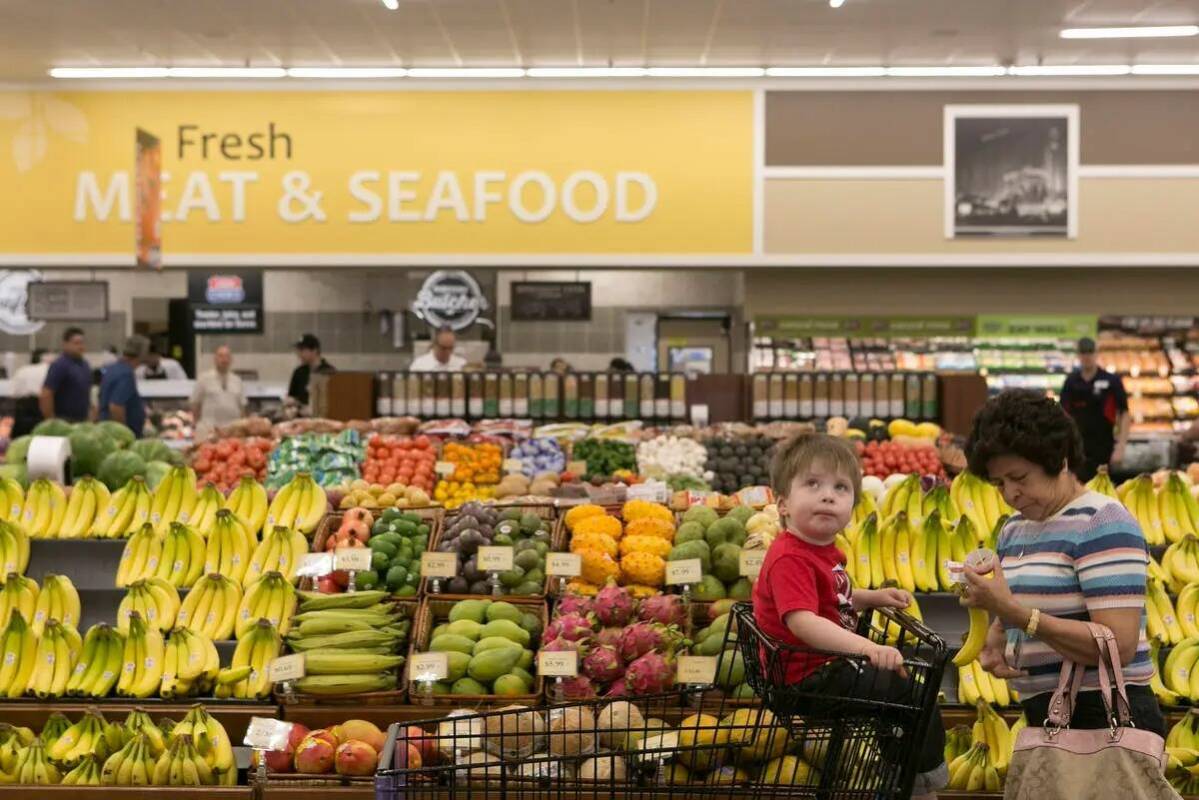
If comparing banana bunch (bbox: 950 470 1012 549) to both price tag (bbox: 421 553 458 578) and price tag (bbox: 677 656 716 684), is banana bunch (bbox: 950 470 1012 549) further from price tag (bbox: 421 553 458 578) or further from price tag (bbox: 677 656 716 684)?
price tag (bbox: 421 553 458 578)

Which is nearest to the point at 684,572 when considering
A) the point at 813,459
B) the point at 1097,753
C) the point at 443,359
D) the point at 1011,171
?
the point at 813,459

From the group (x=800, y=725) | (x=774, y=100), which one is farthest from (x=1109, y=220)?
(x=800, y=725)

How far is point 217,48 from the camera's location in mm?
9891

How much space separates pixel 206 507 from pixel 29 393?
7135 millimetres

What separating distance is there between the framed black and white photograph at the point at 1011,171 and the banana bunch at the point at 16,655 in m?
8.10

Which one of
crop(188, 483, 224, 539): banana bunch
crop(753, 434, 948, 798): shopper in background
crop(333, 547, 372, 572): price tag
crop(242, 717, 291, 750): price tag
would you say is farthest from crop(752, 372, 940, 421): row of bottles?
crop(753, 434, 948, 798): shopper in background

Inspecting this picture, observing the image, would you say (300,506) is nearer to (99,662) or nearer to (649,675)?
(99,662)

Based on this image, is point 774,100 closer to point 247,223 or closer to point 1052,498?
point 247,223

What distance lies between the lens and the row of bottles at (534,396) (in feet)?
30.3

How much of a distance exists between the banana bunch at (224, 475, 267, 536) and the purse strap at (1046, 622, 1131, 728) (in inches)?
138

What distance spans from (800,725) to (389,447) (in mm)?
4879

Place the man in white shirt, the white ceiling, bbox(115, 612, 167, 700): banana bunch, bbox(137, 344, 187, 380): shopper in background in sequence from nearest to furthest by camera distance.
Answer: bbox(115, 612, 167, 700): banana bunch → the white ceiling → the man in white shirt → bbox(137, 344, 187, 380): shopper in background

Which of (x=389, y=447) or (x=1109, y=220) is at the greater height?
(x=1109, y=220)

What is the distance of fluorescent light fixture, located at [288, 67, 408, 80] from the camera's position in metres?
10.5
